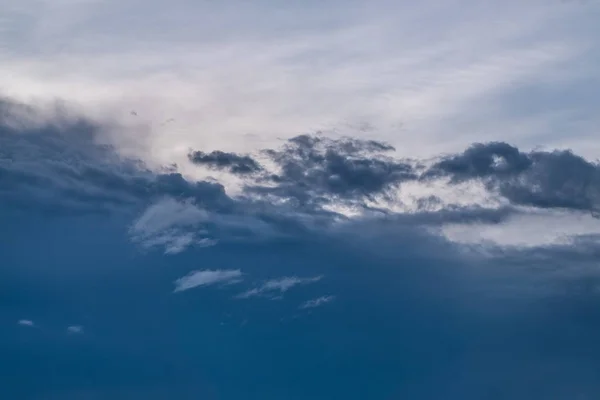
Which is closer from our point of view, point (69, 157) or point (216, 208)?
point (69, 157)

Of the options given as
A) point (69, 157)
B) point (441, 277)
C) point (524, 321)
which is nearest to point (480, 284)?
point (441, 277)

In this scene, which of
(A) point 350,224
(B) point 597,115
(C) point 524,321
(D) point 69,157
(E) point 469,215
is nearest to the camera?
(B) point 597,115

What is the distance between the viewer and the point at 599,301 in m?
56.1

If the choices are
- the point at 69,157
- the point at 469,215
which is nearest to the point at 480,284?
the point at 469,215

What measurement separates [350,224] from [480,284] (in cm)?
1295

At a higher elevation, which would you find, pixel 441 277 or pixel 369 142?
pixel 369 142

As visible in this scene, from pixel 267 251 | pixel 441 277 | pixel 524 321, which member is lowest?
pixel 524 321

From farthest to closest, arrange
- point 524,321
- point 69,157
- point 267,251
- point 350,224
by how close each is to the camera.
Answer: point 524,321, point 267,251, point 350,224, point 69,157

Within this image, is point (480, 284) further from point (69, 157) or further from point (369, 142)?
point (69, 157)

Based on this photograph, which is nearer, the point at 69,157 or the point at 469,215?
the point at 69,157

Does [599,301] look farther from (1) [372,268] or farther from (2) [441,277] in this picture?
(1) [372,268]

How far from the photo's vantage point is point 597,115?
39.1m

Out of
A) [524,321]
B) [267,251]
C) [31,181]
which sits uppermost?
[31,181]

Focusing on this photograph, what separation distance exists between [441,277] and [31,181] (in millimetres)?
29436
